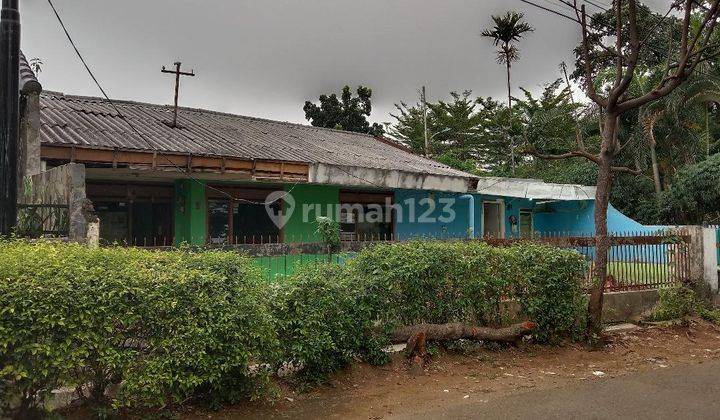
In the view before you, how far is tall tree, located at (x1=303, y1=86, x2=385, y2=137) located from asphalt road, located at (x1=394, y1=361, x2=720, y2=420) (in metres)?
25.7

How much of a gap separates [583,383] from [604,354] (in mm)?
1588

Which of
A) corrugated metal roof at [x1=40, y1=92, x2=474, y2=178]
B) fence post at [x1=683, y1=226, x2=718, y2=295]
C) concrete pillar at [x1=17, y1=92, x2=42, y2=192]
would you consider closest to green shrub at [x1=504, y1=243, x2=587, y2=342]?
fence post at [x1=683, y1=226, x2=718, y2=295]

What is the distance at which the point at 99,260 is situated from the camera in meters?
4.25

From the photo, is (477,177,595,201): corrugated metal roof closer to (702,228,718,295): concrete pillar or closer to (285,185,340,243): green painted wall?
(285,185,340,243): green painted wall

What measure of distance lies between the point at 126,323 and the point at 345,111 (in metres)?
27.7

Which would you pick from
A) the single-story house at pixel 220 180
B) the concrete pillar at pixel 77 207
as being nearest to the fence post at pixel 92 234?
the concrete pillar at pixel 77 207

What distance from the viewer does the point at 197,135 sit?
37.5 ft

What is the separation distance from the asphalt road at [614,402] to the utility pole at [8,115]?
4460 millimetres

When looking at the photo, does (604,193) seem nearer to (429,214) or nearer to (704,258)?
(704,258)

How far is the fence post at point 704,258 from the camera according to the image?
10.3m

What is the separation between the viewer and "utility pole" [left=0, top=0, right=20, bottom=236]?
201 inches

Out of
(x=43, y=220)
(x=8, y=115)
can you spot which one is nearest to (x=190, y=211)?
(x=43, y=220)

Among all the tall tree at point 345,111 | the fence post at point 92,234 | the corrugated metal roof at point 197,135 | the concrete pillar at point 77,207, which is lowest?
the fence post at point 92,234

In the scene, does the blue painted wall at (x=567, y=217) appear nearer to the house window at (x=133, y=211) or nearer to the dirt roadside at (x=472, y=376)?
the dirt roadside at (x=472, y=376)
